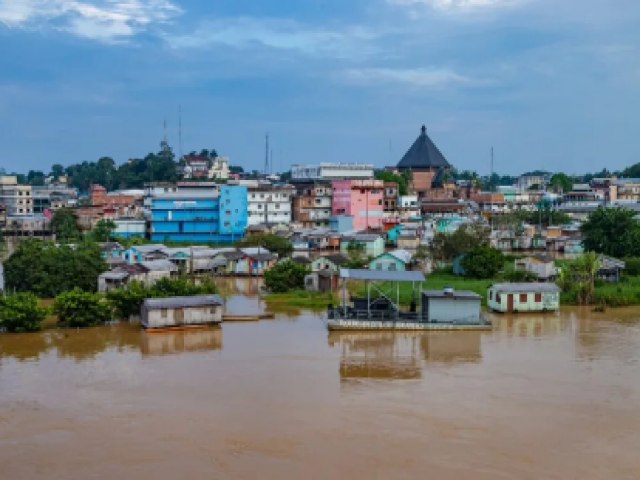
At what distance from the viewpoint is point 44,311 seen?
16375 millimetres

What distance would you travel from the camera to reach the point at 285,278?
22672mm

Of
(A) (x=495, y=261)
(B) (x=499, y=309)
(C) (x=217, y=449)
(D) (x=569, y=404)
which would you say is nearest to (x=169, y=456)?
(C) (x=217, y=449)

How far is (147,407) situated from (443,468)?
4.77 metres

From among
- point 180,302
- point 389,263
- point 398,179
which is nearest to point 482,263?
point 389,263

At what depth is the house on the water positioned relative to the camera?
16562 mm

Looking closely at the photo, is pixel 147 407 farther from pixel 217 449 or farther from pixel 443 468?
pixel 443 468

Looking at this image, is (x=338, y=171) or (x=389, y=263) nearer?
(x=389, y=263)

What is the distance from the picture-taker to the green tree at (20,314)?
1595 cm

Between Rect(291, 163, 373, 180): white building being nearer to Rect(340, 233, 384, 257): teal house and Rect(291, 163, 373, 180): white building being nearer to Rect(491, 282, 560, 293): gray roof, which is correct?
Rect(340, 233, 384, 257): teal house

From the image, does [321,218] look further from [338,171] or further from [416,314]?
[416,314]

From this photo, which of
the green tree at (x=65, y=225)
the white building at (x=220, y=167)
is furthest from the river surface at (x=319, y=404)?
the white building at (x=220, y=167)

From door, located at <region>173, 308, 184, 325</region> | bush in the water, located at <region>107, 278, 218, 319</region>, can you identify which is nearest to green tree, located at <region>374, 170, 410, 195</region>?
bush in the water, located at <region>107, 278, 218, 319</region>

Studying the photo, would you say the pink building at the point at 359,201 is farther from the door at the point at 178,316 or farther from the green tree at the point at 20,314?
the green tree at the point at 20,314

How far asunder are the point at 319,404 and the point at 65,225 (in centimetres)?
3301
